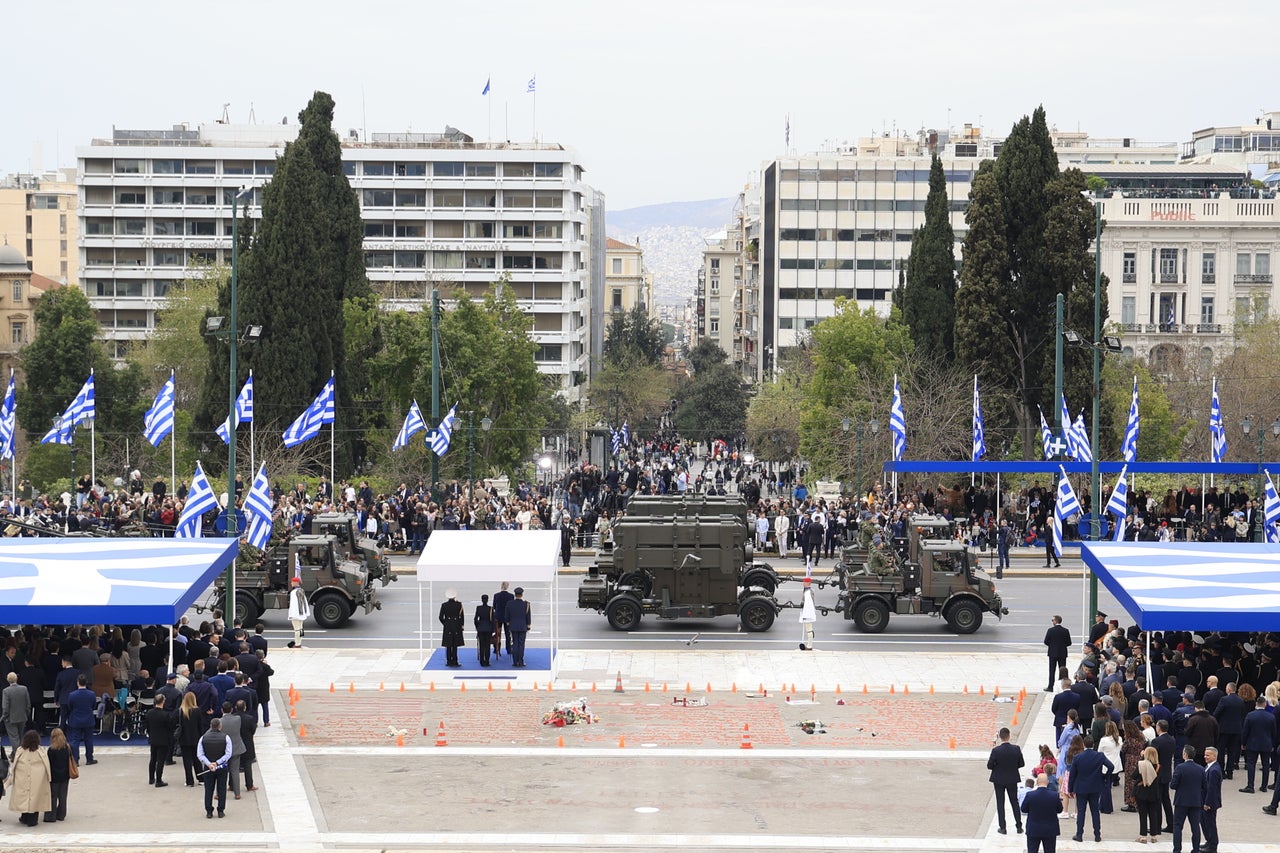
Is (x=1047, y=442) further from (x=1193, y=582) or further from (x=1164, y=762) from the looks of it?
(x=1164, y=762)

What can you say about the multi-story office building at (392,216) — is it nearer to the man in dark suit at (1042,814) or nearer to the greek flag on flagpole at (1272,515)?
the greek flag on flagpole at (1272,515)

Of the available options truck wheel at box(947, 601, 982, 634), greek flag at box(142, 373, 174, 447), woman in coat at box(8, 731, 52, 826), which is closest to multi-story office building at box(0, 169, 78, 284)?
greek flag at box(142, 373, 174, 447)

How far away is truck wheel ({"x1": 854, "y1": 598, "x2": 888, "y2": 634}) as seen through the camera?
34.8 meters

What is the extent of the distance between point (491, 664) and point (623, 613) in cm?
463

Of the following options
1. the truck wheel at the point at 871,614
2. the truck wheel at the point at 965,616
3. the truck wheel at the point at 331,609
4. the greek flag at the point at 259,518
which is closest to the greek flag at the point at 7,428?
the greek flag at the point at 259,518

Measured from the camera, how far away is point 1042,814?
18.1 meters

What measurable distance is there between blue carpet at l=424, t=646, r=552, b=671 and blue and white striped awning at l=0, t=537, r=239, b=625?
4.37 metres

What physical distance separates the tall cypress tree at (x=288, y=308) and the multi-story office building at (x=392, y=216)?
159 feet

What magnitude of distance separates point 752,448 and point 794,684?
233 feet

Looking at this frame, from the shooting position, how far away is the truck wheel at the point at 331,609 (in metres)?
35.2

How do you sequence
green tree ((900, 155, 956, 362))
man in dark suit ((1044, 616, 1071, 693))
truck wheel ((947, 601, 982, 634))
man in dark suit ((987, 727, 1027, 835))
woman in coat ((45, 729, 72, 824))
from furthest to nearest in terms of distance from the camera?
green tree ((900, 155, 956, 362)) < truck wheel ((947, 601, 982, 634)) < man in dark suit ((1044, 616, 1071, 693)) < woman in coat ((45, 729, 72, 824)) < man in dark suit ((987, 727, 1027, 835))

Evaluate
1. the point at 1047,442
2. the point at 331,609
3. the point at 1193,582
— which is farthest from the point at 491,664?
the point at 1047,442

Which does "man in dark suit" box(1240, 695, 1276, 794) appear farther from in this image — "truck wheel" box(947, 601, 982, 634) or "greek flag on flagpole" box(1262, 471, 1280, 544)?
"greek flag on flagpole" box(1262, 471, 1280, 544)

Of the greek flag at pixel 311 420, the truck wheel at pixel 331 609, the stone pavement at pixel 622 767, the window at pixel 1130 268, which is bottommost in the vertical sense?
the stone pavement at pixel 622 767
